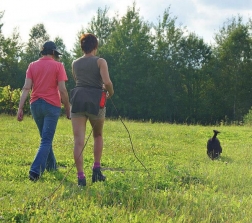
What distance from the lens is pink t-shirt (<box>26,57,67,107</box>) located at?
19.2ft

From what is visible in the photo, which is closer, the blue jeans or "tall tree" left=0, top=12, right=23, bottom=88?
the blue jeans

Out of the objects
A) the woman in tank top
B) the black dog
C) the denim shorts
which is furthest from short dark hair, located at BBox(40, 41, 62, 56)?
the black dog

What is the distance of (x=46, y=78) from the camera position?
5.87 metres

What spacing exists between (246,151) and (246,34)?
105 ft

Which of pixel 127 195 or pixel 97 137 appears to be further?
pixel 97 137

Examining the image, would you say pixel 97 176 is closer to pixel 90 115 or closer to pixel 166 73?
pixel 90 115

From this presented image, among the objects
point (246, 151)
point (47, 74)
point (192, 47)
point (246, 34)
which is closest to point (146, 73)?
point (192, 47)

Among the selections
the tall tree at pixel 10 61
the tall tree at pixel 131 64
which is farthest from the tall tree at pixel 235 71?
the tall tree at pixel 10 61

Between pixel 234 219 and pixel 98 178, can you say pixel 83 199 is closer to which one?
pixel 98 178

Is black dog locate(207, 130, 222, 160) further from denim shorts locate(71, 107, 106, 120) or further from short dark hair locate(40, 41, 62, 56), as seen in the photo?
short dark hair locate(40, 41, 62, 56)

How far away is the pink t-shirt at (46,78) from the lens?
5867 millimetres

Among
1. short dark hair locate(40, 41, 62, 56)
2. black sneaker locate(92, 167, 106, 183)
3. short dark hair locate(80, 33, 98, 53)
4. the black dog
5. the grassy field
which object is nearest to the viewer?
the grassy field

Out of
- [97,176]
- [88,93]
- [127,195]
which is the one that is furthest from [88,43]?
[127,195]

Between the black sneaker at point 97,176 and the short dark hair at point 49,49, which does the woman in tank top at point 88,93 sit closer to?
the black sneaker at point 97,176
